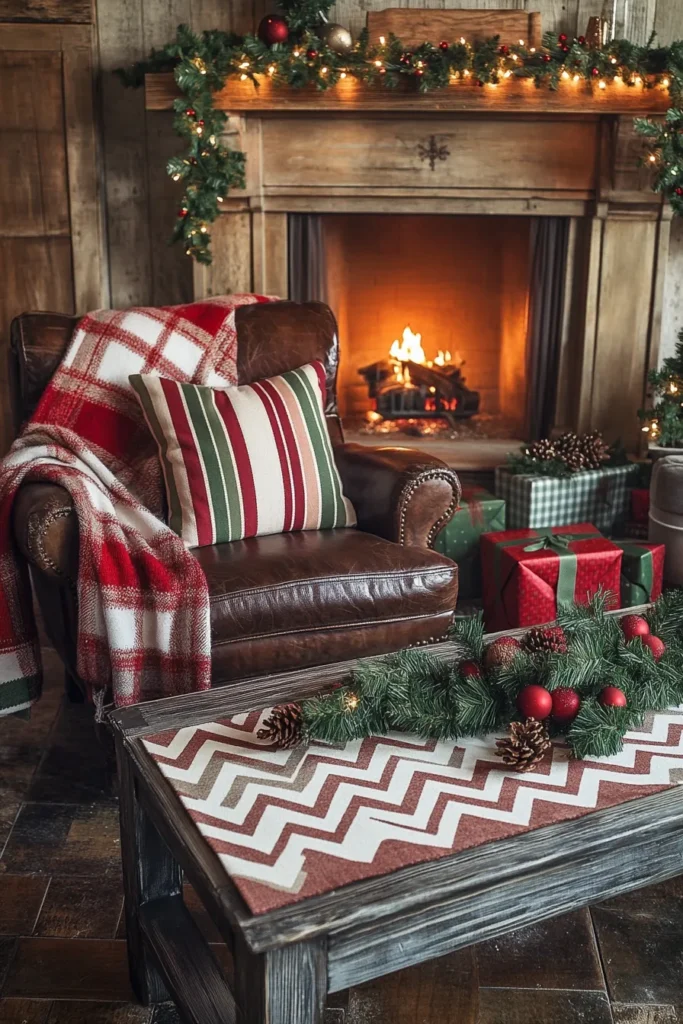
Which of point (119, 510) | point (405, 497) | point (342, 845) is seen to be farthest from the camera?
point (405, 497)

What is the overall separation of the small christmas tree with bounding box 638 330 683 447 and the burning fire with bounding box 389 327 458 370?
889 mm

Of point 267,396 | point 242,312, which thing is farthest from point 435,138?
point 267,396

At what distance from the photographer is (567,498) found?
10.8 feet

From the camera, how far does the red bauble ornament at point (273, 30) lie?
3.19m

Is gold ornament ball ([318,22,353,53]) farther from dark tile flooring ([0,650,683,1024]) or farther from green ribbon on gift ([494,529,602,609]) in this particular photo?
dark tile flooring ([0,650,683,1024])

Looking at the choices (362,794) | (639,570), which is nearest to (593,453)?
(639,570)

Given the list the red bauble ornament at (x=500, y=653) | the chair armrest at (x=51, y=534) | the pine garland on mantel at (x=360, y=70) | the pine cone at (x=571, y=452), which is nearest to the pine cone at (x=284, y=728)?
the red bauble ornament at (x=500, y=653)

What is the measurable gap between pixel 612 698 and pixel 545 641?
0.18 meters

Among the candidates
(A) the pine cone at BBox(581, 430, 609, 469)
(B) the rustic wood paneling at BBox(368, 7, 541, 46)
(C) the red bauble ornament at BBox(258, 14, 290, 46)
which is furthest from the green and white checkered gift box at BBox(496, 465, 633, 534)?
(C) the red bauble ornament at BBox(258, 14, 290, 46)

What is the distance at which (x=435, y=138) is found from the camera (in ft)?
11.5

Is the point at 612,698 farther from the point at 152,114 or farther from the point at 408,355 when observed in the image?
the point at 152,114

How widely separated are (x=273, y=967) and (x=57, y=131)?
10.7 ft

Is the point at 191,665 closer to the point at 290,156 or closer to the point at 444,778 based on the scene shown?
the point at 444,778

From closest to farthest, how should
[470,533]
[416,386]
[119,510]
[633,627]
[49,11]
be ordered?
[633,627] < [119,510] < [470,533] < [49,11] < [416,386]
